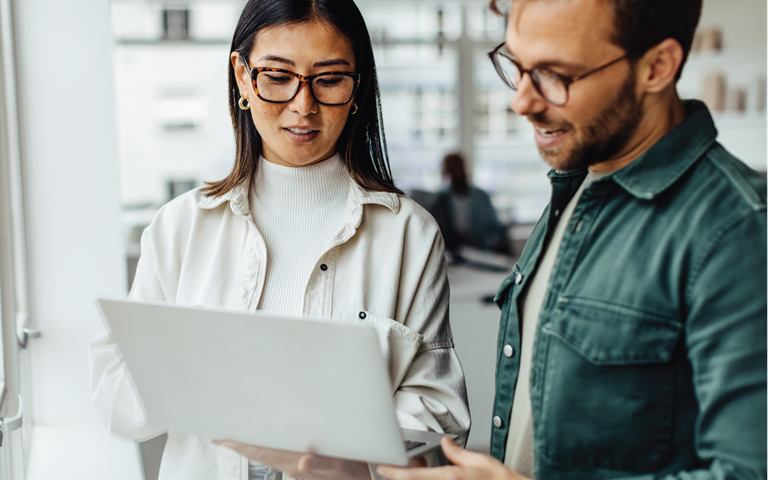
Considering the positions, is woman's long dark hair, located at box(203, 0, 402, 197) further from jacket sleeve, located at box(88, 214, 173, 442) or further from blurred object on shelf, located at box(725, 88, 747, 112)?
blurred object on shelf, located at box(725, 88, 747, 112)

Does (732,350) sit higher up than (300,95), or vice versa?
(300,95)

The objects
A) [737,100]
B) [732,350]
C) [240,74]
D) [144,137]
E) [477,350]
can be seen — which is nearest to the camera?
[732,350]

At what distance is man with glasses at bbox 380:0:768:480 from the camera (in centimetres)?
76

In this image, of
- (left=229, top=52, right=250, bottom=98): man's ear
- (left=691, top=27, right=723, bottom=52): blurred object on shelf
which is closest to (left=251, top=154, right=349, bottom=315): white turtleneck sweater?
(left=229, top=52, right=250, bottom=98): man's ear

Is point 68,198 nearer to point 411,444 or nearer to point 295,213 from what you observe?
point 295,213

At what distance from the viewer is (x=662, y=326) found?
817mm

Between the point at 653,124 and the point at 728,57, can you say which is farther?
the point at 728,57

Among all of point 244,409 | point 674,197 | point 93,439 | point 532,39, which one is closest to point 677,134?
point 674,197

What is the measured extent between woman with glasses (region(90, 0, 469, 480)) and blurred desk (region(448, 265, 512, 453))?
74.5 inches

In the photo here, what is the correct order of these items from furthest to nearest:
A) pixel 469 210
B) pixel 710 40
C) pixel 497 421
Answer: pixel 710 40 → pixel 469 210 → pixel 497 421

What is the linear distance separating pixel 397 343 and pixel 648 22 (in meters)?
0.64

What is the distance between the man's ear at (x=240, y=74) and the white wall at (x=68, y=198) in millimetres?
1202

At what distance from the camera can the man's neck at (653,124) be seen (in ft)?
2.96

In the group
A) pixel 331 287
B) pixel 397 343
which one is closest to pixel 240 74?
pixel 331 287
